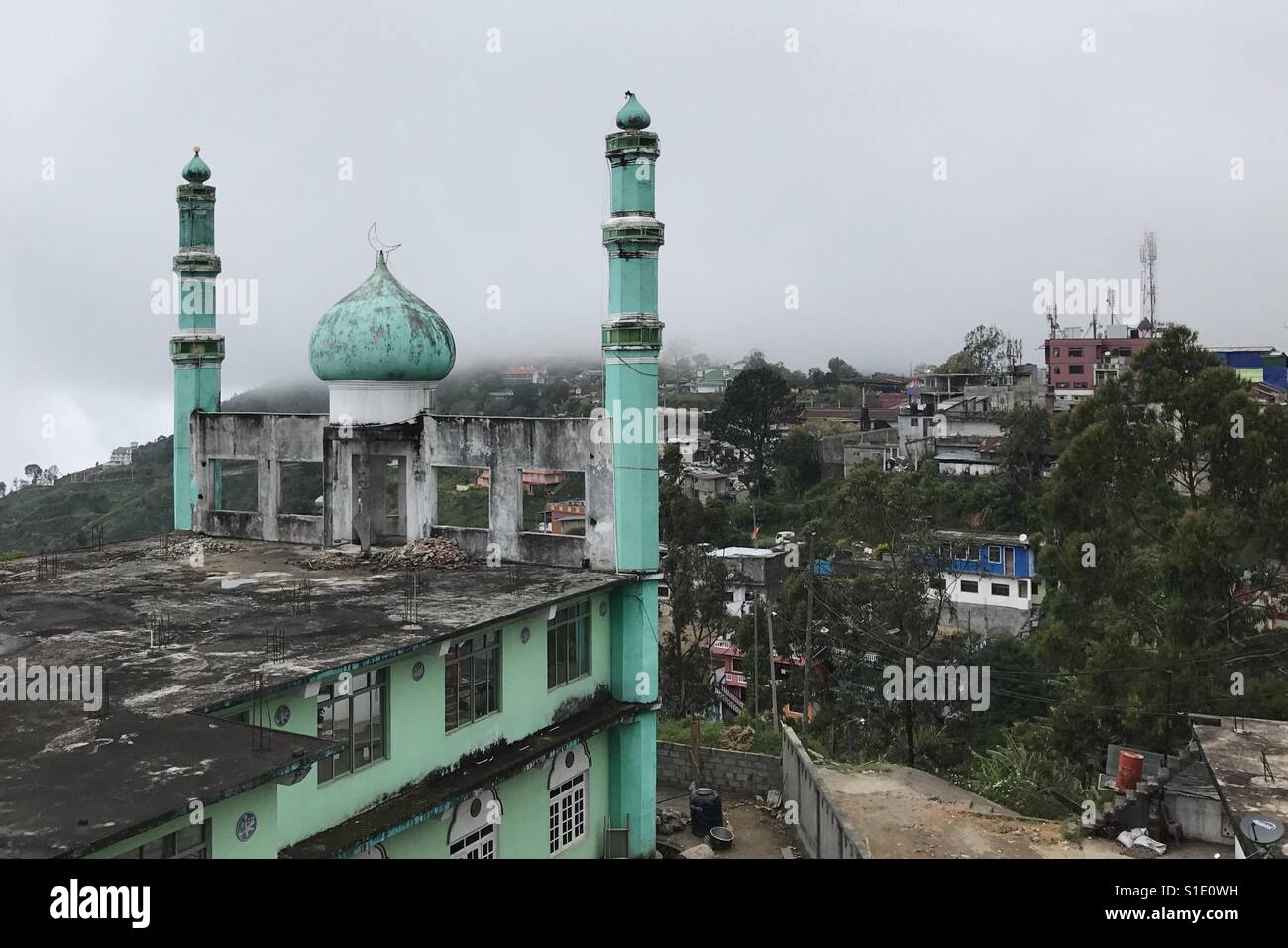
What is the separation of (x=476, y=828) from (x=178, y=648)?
→ 5141 mm

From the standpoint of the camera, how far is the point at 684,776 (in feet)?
85.6

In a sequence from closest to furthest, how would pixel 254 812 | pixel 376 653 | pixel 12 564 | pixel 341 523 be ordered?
pixel 254 812, pixel 376 653, pixel 12 564, pixel 341 523

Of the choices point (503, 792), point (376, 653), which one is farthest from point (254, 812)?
point (503, 792)

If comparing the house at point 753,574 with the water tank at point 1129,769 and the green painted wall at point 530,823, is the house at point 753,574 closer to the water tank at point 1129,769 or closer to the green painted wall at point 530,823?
the water tank at point 1129,769

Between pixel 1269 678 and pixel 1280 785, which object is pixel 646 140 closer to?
pixel 1280 785

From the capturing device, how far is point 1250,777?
15.8 metres

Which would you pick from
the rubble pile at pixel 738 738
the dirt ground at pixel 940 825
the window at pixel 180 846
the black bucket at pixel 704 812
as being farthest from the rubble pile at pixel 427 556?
the window at pixel 180 846

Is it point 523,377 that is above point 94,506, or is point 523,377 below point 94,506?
above

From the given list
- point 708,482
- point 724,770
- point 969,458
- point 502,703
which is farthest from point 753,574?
point 502,703

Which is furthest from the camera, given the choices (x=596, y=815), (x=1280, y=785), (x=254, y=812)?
(x=596, y=815)

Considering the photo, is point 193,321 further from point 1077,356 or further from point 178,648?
point 1077,356

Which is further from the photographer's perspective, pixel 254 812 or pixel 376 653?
pixel 376 653

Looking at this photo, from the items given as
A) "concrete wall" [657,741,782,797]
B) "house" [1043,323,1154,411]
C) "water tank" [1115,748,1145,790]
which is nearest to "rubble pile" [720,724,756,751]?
"concrete wall" [657,741,782,797]

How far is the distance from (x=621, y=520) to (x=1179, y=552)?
1298 cm
